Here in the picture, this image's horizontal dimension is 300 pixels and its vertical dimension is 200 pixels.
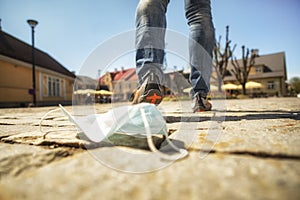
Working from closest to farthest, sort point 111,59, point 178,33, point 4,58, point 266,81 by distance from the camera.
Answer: point 111,59 → point 178,33 → point 4,58 → point 266,81

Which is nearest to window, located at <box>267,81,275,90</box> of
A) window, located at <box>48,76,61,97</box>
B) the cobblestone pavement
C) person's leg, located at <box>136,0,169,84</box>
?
window, located at <box>48,76,61,97</box>

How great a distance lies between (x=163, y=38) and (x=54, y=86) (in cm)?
1311

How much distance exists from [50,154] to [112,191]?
336 mm

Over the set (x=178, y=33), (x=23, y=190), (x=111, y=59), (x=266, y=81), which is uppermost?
(x=266, y=81)

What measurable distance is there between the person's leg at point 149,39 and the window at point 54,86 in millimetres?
12272

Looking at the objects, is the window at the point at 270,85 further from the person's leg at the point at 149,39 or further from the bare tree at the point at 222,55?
the person's leg at the point at 149,39

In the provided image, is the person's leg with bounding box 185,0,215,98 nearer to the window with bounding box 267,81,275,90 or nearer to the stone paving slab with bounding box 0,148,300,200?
the stone paving slab with bounding box 0,148,300,200

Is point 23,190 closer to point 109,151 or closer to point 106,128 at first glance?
point 109,151

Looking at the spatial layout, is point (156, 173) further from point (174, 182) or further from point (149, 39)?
point (149, 39)

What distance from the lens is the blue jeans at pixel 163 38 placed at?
1341 mm

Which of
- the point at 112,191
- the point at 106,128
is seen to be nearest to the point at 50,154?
the point at 106,128

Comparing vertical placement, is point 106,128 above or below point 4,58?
below

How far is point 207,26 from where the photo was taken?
1627mm

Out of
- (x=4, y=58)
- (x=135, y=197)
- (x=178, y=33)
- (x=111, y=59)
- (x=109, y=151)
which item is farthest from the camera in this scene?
(x=4, y=58)
